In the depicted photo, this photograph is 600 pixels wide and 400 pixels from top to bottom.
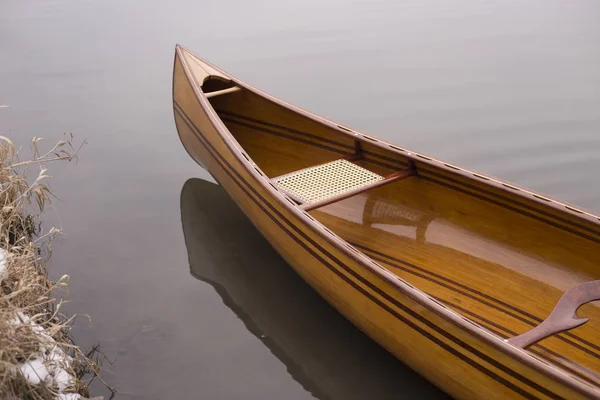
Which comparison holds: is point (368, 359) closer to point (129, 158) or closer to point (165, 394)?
point (165, 394)

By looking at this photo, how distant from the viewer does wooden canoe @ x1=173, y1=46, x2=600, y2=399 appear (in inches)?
112

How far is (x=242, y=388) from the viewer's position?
3.47 m

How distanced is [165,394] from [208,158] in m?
1.92

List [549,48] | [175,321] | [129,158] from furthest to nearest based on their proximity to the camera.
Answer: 1. [549,48]
2. [129,158]
3. [175,321]

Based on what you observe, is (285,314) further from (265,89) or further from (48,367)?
(265,89)

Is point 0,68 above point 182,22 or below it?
below

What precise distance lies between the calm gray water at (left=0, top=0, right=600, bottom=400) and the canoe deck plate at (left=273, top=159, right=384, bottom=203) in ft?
1.74

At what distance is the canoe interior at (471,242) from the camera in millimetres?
3406

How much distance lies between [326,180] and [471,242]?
1017mm

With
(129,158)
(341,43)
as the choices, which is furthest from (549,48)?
(129,158)

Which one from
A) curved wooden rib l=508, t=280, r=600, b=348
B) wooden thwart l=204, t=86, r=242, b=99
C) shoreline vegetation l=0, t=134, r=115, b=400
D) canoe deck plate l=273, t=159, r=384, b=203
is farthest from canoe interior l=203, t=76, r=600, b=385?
shoreline vegetation l=0, t=134, r=115, b=400

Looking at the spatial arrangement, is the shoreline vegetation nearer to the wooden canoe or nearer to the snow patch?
the snow patch

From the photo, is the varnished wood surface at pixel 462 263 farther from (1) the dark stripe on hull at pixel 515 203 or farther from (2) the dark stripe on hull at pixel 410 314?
(2) the dark stripe on hull at pixel 410 314

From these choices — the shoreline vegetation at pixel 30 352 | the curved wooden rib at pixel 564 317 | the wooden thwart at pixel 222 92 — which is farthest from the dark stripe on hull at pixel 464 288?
the shoreline vegetation at pixel 30 352
